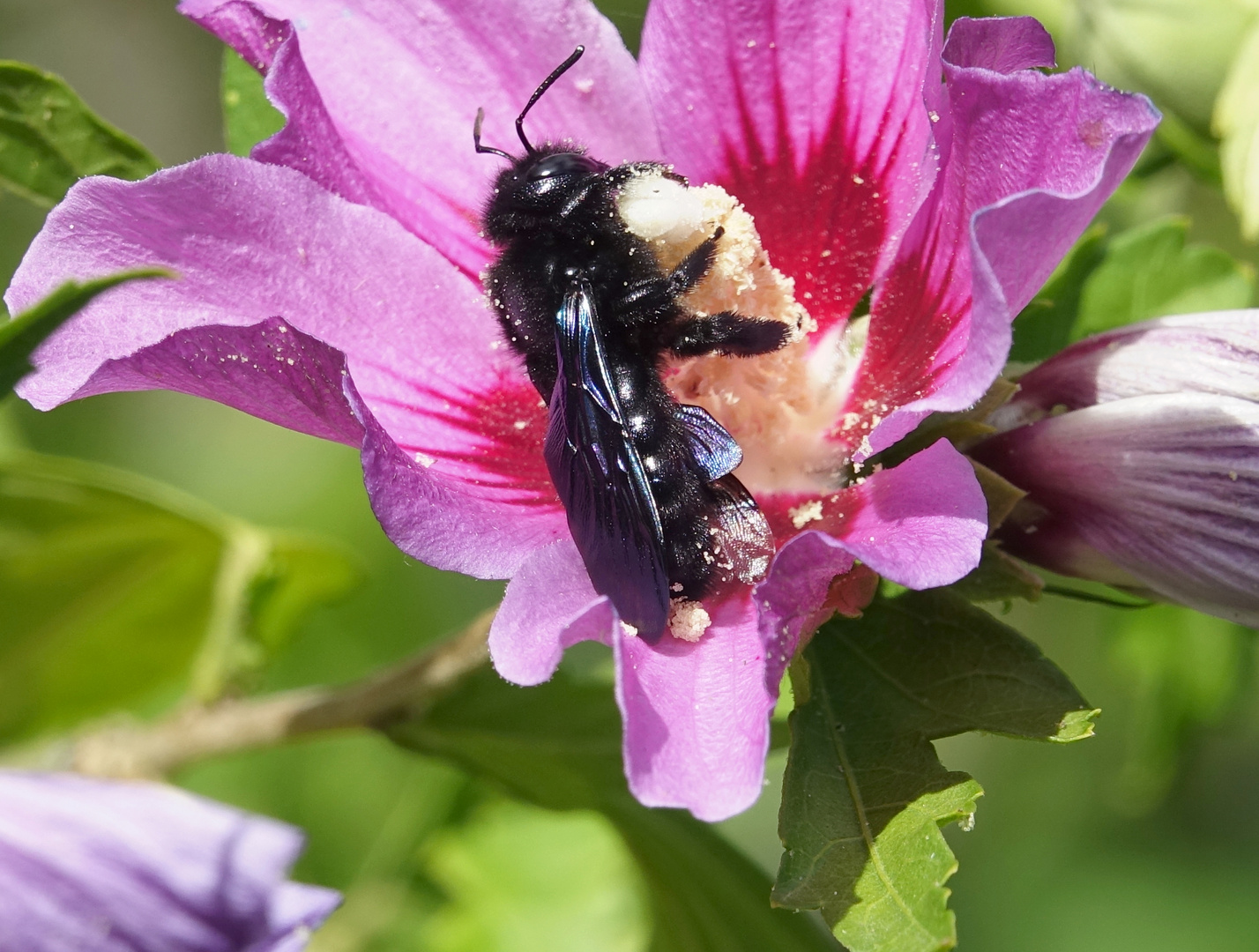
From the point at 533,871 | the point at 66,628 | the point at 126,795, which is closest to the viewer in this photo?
→ the point at 126,795

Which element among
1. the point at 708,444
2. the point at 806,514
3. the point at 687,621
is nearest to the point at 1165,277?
the point at 806,514

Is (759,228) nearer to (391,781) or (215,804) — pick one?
(215,804)

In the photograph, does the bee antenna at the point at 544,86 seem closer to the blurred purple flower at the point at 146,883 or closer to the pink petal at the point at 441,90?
the pink petal at the point at 441,90

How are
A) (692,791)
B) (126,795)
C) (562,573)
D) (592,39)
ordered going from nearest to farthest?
(692,791) < (562,573) < (126,795) < (592,39)

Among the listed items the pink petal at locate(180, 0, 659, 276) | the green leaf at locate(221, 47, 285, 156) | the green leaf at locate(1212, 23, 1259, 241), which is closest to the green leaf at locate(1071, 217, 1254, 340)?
the green leaf at locate(1212, 23, 1259, 241)

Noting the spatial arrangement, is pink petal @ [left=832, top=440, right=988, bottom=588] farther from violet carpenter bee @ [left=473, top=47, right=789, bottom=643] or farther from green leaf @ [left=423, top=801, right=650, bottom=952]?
green leaf @ [left=423, top=801, right=650, bottom=952]

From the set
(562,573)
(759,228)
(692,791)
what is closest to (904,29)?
(759,228)
